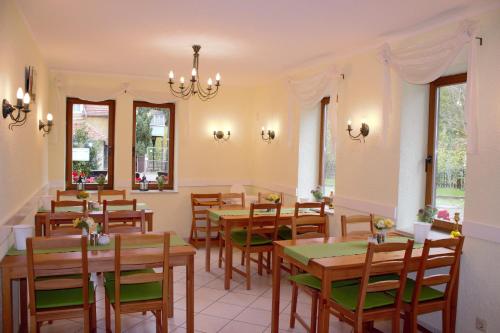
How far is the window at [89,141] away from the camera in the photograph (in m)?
6.96

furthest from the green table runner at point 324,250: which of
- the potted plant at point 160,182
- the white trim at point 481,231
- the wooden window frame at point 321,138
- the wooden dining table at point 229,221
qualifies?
the potted plant at point 160,182

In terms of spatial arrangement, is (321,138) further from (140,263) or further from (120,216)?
(140,263)

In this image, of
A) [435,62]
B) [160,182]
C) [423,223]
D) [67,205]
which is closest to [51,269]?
[67,205]

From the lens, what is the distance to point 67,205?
5.01m

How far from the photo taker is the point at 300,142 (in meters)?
6.18

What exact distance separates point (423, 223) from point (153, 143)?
4860mm

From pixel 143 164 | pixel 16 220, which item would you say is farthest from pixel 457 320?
pixel 143 164

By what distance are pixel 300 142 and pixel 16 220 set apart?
3797 millimetres

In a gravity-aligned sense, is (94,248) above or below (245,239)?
above

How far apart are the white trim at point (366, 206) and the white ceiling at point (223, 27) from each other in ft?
5.63

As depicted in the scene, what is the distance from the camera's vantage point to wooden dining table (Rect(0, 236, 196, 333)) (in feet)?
9.31

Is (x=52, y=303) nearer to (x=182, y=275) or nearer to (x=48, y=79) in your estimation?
(x=182, y=275)

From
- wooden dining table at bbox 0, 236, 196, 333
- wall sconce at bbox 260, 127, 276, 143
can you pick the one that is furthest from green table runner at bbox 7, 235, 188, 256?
wall sconce at bbox 260, 127, 276, 143

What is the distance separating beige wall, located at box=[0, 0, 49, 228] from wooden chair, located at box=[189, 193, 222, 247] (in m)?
2.47
